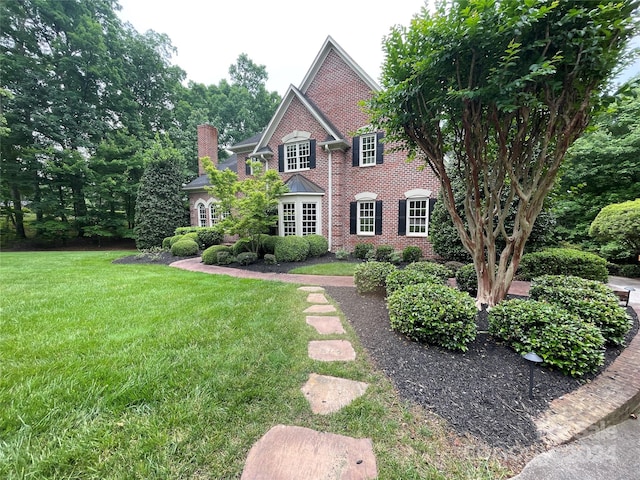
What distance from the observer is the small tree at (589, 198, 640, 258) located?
605cm

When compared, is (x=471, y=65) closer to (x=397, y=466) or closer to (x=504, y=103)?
(x=504, y=103)

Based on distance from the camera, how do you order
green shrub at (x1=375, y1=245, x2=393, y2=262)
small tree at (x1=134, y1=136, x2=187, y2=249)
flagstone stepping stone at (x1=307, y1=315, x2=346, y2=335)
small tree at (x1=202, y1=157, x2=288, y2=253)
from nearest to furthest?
1. flagstone stepping stone at (x1=307, y1=315, x2=346, y2=335)
2. small tree at (x1=202, y1=157, x2=288, y2=253)
3. green shrub at (x1=375, y1=245, x2=393, y2=262)
4. small tree at (x1=134, y1=136, x2=187, y2=249)

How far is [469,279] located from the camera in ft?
16.4

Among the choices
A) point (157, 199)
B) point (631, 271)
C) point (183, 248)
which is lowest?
point (631, 271)

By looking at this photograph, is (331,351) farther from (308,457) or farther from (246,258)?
(246,258)

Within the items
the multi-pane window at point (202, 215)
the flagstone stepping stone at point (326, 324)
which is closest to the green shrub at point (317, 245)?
the flagstone stepping stone at point (326, 324)

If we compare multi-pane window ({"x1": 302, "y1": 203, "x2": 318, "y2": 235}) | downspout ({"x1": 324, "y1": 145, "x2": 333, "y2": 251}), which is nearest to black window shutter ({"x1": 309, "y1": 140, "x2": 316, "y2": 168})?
downspout ({"x1": 324, "y1": 145, "x2": 333, "y2": 251})

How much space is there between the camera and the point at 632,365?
103 inches

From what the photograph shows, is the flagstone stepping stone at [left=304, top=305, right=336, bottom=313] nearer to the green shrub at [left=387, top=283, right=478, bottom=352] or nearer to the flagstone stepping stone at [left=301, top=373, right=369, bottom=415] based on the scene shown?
the green shrub at [left=387, top=283, right=478, bottom=352]

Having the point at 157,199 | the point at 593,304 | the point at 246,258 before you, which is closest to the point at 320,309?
the point at 593,304

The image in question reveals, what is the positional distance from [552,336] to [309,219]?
29.3 ft

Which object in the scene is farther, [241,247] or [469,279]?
[241,247]

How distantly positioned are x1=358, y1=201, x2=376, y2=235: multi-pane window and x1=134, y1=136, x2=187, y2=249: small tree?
1071 centimetres

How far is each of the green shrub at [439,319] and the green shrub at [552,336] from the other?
371 millimetres
